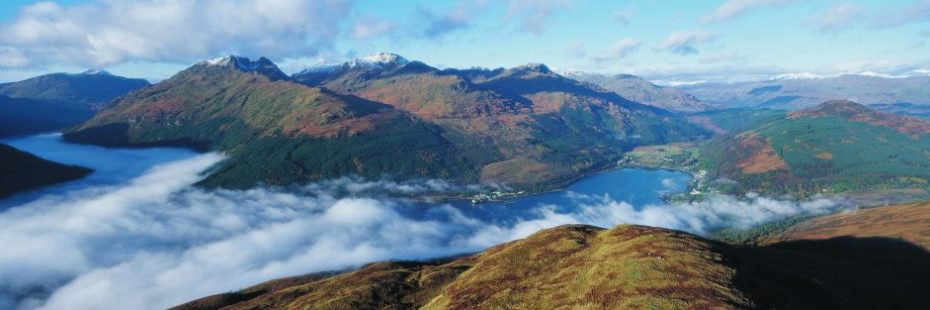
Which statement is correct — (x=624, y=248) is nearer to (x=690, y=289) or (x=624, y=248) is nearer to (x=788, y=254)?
(x=690, y=289)

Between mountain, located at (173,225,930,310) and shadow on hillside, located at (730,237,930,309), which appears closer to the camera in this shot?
mountain, located at (173,225,930,310)

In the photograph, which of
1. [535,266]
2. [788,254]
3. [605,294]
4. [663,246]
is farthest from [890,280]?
[605,294]

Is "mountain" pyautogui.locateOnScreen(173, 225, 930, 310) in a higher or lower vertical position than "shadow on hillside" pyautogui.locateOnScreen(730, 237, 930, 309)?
higher

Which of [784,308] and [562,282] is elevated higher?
[562,282]

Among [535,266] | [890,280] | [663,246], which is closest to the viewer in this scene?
[663,246]

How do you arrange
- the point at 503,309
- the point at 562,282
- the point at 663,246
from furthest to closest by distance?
the point at 663,246 → the point at 562,282 → the point at 503,309
